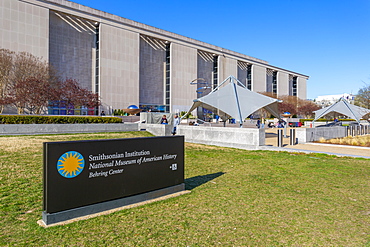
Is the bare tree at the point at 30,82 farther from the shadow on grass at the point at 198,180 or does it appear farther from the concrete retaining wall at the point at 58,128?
the shadow on grass at the point at 198,180

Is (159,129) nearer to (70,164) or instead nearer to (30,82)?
(70,164)

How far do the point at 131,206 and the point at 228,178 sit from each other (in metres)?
3.56

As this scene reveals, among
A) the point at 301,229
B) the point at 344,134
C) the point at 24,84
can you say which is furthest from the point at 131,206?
the point at 24,84

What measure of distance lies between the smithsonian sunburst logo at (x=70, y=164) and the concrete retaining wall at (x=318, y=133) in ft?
53.5

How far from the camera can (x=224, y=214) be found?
4.93 metres

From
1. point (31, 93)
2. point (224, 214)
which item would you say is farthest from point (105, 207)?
point (31, 93)

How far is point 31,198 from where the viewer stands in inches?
220

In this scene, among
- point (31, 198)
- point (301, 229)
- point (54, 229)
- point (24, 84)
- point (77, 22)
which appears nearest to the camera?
point (54, 229)

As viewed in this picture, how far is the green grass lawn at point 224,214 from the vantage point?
151 inches

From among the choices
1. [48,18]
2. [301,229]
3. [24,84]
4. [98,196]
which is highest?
[48,18]

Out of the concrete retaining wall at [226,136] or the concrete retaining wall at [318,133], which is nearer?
the concrete retaining wall at [226,136]

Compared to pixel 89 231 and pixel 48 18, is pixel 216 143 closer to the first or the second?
pixel 89 231

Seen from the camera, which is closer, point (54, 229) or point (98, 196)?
point (54, 229)

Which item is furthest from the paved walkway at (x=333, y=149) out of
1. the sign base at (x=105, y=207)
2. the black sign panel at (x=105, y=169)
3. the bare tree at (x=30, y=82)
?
the bare tree at (x=30, y=82)
